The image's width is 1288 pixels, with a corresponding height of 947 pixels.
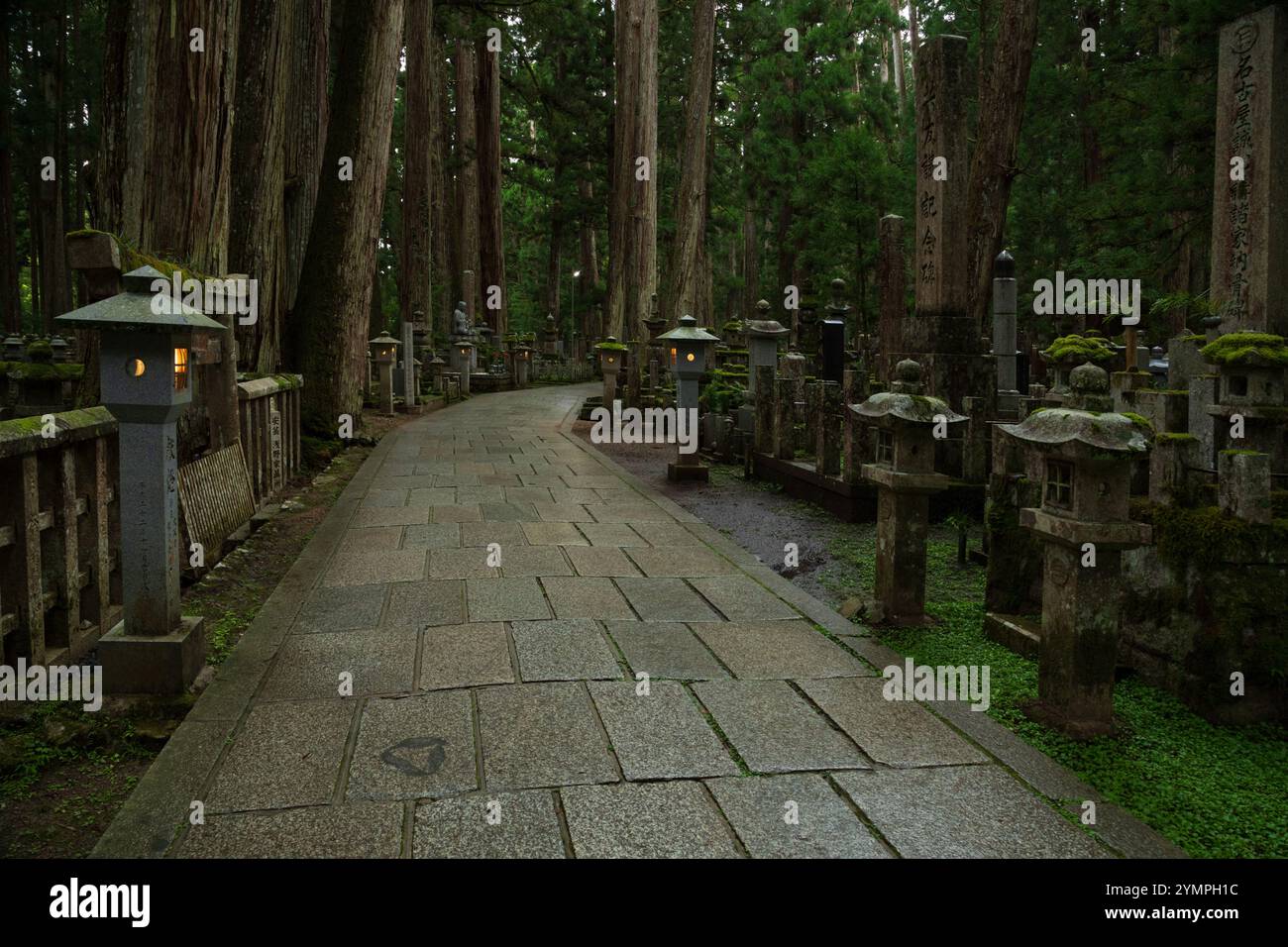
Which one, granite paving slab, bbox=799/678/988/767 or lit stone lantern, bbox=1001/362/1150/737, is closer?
granite paving slab, bbox=799/678/988/767

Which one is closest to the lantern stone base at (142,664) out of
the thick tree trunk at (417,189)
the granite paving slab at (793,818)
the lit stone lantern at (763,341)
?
the granite paving slab at (793,818)

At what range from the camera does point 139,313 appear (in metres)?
3.61

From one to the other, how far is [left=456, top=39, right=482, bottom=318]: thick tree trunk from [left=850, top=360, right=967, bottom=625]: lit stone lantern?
23.4 m

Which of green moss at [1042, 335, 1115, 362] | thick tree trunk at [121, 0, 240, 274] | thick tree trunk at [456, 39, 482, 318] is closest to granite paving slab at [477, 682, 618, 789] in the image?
green moss at [1042, 335, 1115, 362]

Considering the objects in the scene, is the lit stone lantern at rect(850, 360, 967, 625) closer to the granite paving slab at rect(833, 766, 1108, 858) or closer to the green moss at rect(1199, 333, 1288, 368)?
the green moss at rect(1199, 333, 1288, 368)

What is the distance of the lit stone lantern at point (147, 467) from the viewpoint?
3660mm

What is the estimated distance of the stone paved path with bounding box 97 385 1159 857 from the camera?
→ 9.04 ft

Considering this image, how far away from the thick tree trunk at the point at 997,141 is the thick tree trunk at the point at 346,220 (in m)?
9.26

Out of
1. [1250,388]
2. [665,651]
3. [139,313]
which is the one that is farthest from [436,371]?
[1250,388]

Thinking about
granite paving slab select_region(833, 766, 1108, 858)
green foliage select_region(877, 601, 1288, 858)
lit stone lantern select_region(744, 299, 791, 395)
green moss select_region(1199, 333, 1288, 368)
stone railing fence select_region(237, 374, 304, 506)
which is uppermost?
lit stone lantern select_region(744, 299, 791, 395)

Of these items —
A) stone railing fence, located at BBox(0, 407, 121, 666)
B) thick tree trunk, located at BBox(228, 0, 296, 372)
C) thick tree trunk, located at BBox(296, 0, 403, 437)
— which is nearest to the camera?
stone railing fence, located at BBox(0, 407, 121, 666)

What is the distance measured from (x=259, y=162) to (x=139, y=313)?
6892mm

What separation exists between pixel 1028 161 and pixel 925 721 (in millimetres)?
27699

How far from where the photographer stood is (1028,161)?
89.4 feet
